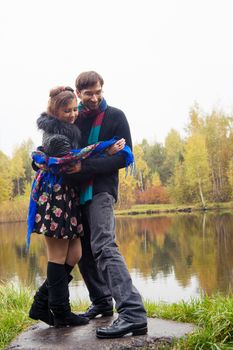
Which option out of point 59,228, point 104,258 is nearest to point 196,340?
point 104,258

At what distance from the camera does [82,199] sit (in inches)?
121

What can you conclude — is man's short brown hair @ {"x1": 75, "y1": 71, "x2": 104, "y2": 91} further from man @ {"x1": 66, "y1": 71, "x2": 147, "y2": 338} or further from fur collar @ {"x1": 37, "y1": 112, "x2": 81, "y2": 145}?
fur collar @ {"x1": 37, "y1": 112, "x2": 81, "y2": 145}

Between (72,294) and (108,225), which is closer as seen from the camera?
(108,225)

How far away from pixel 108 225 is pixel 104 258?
0.63ft

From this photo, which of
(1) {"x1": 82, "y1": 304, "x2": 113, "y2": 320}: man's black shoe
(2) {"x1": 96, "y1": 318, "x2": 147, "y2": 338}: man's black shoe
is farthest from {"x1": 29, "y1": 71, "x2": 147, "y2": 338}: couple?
(1) {"x1": 82, "y1": 304, "x2": 113, "y2": 320}: man's black shoe

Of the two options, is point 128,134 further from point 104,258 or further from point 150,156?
point 150,156

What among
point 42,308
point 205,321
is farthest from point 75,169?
point 205,321

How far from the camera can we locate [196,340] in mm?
2758

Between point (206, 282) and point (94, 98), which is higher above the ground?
point (94, 98)

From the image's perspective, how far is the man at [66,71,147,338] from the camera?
9.41 ft

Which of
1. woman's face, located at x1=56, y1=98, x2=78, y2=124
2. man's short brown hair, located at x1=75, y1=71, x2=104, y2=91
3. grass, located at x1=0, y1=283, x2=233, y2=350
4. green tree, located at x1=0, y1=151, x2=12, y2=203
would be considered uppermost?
green tree, located at x1=0, y1=151, x2=12, y2=203

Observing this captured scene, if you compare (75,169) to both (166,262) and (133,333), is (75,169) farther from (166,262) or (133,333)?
(166,262)

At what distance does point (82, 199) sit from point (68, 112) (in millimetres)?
522

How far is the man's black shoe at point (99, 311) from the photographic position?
337cm
